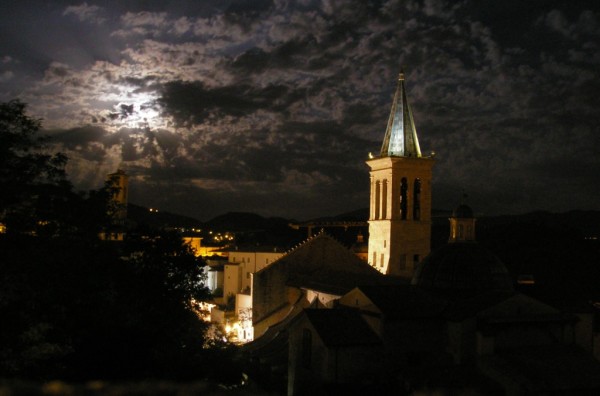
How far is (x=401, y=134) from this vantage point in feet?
159

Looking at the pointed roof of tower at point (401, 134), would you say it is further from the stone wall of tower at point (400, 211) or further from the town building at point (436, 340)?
the town building at point (436, 340)

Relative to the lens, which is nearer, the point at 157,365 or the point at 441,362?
the point at 157,365

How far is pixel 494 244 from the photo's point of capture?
7662 cm

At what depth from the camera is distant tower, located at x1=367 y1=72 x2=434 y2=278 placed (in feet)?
159

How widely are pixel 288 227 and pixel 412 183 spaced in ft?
307

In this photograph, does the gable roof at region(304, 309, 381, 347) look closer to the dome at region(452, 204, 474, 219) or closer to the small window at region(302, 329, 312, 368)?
the small window at region(302, 329, 312, 368)

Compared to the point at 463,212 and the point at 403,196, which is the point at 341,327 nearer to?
the point at 463,212

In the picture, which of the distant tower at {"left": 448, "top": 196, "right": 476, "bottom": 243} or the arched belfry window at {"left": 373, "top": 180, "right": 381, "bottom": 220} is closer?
the distant tower at {"left": 448, "top": 196, "right": 476, "bottom": 243}

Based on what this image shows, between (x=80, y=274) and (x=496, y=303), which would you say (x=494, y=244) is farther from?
(x=80, y=274)

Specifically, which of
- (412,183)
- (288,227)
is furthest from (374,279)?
(288,227)

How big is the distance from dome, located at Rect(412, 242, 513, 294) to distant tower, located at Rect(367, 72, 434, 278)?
591 inches

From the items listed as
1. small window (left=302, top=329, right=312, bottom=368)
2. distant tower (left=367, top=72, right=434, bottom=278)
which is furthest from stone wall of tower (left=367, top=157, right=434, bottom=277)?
small window (left=302, top=329, right=312, bottom=368)

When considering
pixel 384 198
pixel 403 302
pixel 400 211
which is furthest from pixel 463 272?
pixel 384 198

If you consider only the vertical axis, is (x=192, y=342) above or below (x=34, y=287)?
below
